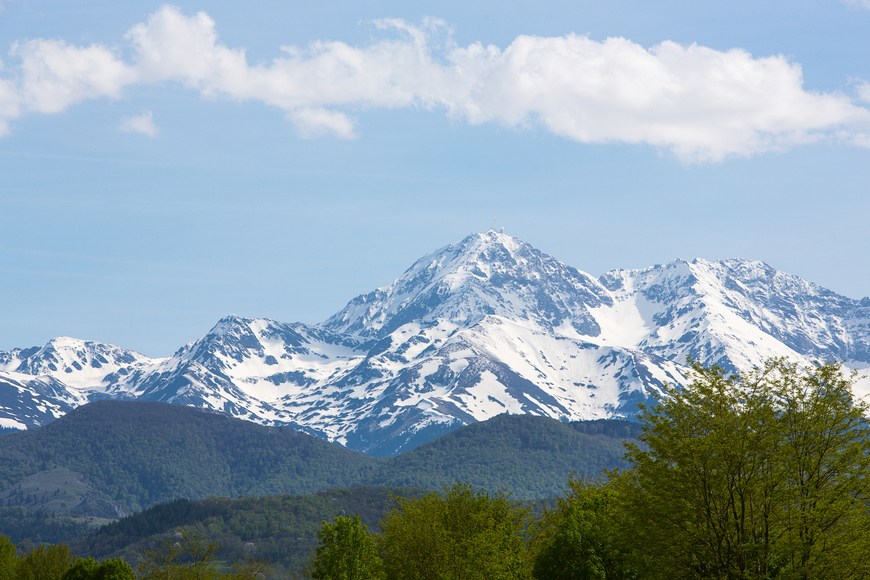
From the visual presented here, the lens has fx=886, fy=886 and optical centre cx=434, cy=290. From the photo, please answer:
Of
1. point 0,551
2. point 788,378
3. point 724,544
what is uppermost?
point 788,378

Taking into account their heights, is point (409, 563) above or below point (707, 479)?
below

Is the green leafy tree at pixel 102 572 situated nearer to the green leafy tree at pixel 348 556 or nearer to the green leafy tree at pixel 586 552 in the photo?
the green leafy tree at pixel 348 556

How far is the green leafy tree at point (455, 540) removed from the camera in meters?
81.1

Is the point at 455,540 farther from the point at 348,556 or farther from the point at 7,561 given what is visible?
the point at 7,561

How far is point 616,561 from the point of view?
75.6m

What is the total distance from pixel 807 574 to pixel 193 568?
5556 cm

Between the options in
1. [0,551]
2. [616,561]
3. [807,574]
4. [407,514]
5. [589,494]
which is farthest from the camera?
[0,551]

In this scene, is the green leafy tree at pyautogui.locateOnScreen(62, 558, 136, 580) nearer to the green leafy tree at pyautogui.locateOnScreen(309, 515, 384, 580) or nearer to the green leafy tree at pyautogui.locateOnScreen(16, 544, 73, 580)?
the green leafy tree at pyautogui.locateOnScreen(16, 544, 73, 580)

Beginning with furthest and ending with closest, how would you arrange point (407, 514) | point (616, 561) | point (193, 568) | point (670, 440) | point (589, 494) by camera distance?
point (589, 494)
point (407, 514)
point (193, 568)
point (616, 561)
point (670, 440)

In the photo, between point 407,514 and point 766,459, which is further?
point 407,514

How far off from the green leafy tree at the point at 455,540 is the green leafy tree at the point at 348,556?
145 inches

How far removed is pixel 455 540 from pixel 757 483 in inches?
1624

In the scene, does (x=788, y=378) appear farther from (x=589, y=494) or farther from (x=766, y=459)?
(x=589, y=494)

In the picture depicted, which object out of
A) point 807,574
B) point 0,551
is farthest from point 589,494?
point 0,551
